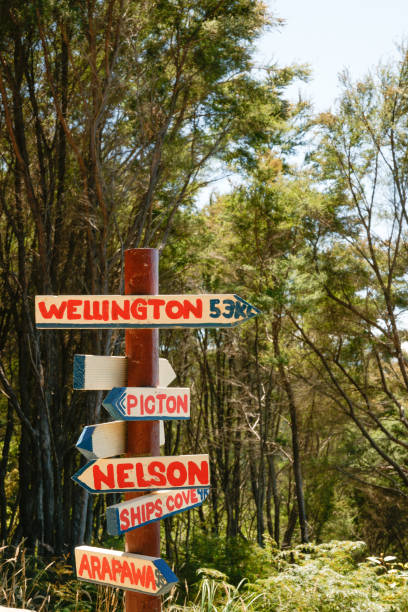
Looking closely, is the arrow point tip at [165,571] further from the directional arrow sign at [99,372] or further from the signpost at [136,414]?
the directional arrow sign at [99,372]

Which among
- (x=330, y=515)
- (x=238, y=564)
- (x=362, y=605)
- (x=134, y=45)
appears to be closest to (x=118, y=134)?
(x=134, y=45)

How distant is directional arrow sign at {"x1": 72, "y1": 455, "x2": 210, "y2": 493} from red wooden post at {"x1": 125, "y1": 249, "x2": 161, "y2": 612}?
85 millimetres

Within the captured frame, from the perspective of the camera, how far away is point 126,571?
200 cm

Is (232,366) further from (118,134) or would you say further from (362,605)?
(362,605)

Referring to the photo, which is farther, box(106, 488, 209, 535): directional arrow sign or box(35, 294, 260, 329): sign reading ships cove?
box(35, 294, 260, 329): sign reading ships cove

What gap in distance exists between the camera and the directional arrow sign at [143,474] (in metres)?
2.03

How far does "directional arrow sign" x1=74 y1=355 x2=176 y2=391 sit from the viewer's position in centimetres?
208

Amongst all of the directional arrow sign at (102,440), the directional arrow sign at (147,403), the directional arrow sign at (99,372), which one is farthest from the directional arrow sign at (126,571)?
the directional arrow sign at (99,372)

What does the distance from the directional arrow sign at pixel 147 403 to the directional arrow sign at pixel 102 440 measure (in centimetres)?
7

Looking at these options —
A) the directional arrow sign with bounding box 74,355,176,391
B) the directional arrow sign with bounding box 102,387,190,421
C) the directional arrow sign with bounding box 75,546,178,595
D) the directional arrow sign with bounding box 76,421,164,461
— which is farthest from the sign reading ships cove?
the directional arrow sign with bounding box 75,546,178,595

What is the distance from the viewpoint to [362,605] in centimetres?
324

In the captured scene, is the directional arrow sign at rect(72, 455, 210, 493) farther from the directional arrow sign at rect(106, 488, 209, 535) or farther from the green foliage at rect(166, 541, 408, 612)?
the green foliage at rect(166, 541, 408, 612)

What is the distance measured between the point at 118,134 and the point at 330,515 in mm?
11484

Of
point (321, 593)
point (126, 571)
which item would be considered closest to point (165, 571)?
point (126, 571)
